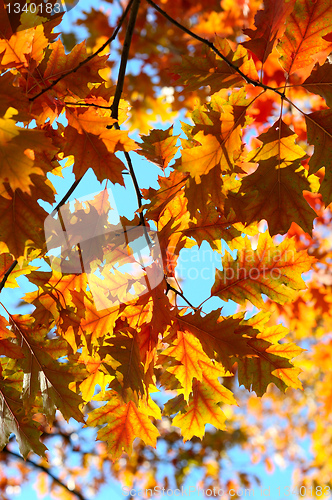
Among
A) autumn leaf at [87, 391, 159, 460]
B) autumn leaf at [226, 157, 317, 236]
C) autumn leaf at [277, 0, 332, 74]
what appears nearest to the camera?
autumn leaf at [277, 0, 332, 74]

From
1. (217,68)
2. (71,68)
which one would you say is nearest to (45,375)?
(71,68)

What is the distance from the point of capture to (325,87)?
3.54 ft

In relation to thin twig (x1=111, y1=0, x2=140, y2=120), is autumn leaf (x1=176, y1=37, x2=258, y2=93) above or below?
below

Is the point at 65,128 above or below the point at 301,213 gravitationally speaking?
above

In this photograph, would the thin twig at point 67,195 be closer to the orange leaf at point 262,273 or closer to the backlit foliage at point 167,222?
the backlit foliage at point 167,222

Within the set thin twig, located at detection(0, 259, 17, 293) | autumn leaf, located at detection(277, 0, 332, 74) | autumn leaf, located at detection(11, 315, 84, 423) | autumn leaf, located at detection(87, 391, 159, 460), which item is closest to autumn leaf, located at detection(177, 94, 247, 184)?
autumn leaf, located at detection(277, 0, 332, 74)

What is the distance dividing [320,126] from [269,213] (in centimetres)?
29

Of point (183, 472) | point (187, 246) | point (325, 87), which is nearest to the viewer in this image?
point (325, 87)

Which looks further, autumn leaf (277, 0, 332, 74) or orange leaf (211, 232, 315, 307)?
orange leaf (211, 232, 315, 307)

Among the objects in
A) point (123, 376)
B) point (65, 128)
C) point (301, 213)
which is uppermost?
point (65, 128)

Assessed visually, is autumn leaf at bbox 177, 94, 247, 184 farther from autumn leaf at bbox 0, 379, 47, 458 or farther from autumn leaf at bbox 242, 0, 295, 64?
autumn leaf at bbox 0, 379, 47, 458

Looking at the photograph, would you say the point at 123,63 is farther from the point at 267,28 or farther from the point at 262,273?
the point at 262,273

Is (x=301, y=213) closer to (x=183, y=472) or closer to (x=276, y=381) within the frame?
(x=276, y=381)

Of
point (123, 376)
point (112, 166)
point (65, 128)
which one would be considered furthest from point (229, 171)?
point (123, 376)
